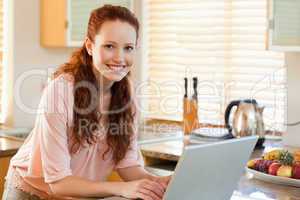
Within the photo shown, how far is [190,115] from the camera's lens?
3.50 metres

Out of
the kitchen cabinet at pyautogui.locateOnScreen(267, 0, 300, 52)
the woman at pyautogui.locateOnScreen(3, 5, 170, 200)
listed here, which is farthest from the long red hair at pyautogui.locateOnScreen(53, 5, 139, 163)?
the kitchen cabinet at pyautogui.locateOnScreen(267, 0, 300, 52)

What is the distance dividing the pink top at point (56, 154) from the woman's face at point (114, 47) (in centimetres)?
14

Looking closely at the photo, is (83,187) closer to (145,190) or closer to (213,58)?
(145,190)

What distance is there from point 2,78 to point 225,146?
235cm

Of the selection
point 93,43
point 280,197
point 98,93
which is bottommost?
point 280,197

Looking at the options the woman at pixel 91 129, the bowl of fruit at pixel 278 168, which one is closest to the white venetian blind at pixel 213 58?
the bowl of fruit at pixel 278 168

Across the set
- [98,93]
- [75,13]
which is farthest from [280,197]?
→ [75,13]

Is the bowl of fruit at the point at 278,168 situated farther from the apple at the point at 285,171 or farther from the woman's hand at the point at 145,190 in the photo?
the woman's hand at the point at 145,190

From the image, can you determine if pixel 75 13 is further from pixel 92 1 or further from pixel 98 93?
pixel 98 93

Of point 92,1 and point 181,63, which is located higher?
point 92,1

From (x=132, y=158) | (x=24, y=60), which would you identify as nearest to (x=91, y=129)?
(x=132, y=158)

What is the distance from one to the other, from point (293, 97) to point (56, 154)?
1.75 m

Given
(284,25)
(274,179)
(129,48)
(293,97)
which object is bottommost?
(274,179)

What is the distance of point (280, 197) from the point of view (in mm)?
1998
